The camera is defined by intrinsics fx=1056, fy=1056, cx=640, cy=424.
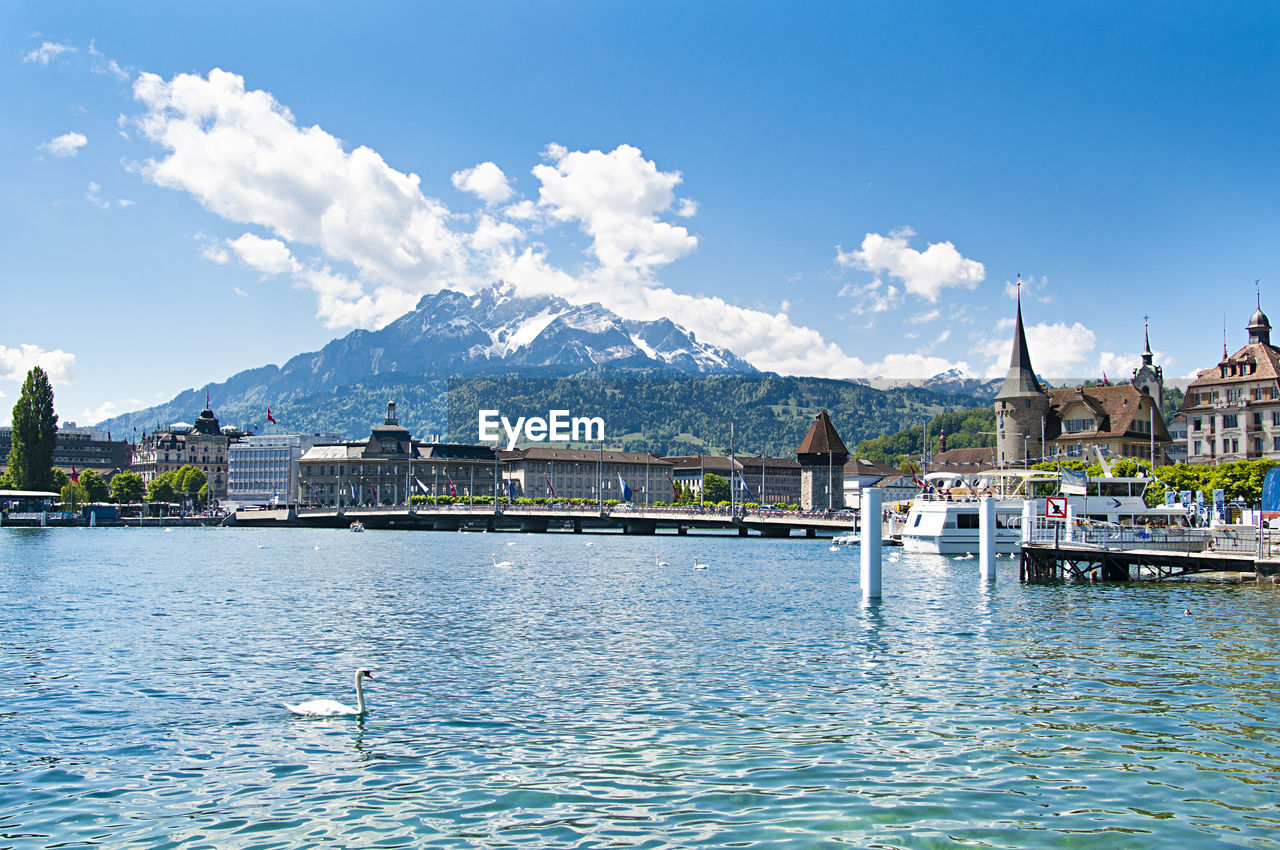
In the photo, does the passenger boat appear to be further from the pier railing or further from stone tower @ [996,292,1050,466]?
stone tower @ [996,292,1050,466]

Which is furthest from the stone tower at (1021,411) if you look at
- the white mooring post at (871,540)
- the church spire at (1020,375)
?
the white mooring post at (871,540)

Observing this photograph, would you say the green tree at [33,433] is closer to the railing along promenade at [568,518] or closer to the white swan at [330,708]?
the railing along promenade at [568,518]

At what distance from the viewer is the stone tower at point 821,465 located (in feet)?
573

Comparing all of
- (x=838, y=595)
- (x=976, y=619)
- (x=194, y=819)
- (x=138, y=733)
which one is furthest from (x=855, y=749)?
(x=838, y=595)

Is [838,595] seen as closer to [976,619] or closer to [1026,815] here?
[976,619]

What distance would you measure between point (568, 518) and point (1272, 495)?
11230 cm

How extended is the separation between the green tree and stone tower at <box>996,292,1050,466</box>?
13542 centimetres

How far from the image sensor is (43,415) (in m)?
152

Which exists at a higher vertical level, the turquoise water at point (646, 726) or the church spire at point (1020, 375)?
the church spire at point (1020, 375)

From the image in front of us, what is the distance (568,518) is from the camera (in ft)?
524

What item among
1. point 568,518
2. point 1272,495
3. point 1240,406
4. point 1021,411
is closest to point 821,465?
point 1021,411

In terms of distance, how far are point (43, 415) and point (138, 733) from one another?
15418 cm

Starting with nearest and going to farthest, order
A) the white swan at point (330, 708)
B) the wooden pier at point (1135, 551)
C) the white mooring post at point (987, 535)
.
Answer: the white swan at point (330, 708) < the white mooring post at point (987, 535) < the wooden pier at point (1135, 551)

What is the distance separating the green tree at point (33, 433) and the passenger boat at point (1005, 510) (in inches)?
4873
